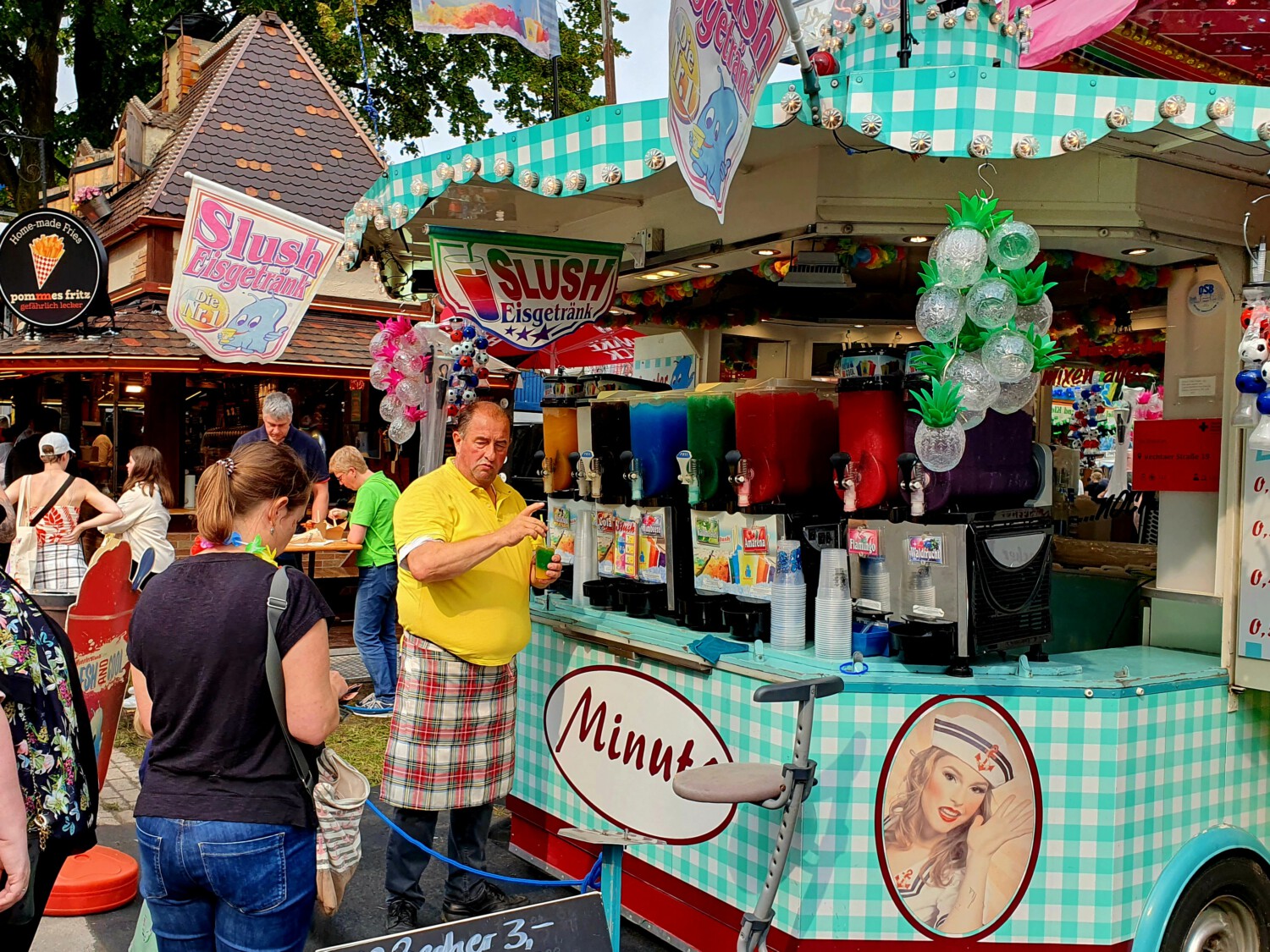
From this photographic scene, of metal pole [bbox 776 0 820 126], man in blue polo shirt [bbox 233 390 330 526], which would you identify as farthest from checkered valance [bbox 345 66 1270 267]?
man in blue polo shirt [bbox 233 390 330 526]

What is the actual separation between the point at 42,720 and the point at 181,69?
15.9 metres

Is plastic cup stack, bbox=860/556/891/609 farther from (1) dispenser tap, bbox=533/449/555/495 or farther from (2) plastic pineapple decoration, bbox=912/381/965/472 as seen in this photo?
(1) dispenser tap, bbox=533/449/555/495

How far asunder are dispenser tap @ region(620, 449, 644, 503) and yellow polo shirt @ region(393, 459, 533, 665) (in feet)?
2.06

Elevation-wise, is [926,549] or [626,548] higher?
[926,549]

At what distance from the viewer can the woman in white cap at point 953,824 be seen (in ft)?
11.2

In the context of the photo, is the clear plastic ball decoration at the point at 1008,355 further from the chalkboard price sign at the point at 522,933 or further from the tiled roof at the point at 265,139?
the tiled roof at the point at 265,139

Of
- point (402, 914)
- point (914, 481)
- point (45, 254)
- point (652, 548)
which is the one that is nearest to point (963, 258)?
point (914, 481)

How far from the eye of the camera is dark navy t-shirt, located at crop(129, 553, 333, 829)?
2492 millimetres

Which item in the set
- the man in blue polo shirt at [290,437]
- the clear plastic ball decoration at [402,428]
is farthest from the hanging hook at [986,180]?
the man in blue polo shirt at [290,437]

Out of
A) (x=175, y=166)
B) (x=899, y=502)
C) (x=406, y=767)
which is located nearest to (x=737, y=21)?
(x=899, y=502)

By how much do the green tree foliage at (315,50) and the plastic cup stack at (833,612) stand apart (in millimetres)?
16564

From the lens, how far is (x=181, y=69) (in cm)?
1596

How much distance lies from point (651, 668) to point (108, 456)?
39.9 feet

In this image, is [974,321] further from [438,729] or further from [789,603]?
[438,729]
